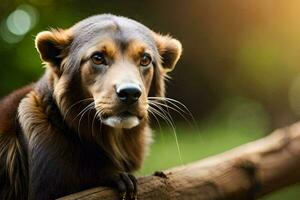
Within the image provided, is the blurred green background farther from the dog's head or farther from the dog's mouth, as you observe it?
the dog's mouth

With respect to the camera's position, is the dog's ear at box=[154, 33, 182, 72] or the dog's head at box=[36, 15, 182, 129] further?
the dog's ear at box=[154, 33, 182, 72]

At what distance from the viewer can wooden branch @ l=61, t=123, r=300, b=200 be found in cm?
449

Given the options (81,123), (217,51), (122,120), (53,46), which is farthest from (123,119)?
(217,51)

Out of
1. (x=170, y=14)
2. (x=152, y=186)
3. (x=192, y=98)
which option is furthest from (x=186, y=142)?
(x=152, y=186)

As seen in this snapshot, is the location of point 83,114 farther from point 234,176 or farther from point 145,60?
point 234,176

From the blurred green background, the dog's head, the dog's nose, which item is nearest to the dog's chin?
the dog's head

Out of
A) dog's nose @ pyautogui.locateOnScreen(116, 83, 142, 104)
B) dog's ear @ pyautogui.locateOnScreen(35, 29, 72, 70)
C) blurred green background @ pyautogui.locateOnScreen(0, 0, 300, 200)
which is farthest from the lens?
blurred green background @ pyautogui.locateOnScreen(0, 0, 300, 200)

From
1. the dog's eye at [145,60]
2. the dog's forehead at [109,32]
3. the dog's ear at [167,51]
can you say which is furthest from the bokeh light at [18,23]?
the dog's eye at [145,60]

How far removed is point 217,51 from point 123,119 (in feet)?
13.6

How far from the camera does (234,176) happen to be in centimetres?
475

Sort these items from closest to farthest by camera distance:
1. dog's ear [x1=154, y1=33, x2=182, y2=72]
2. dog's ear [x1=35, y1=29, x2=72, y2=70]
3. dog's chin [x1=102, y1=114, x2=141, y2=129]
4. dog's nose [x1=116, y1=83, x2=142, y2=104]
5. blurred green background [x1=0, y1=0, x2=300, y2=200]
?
dog's nose [x1=116, y1=83, x2=142, y2=104] < dog's chin [x1=102, y1=114, x2=141, y2=129] < dog's ear [x1=35, y1=29, x2=72, y2=70] < dog's ear [x1=154, y1=33, x2=182, y2=72] < blurred green background [x1=0, y1=0, x2=300, y2=200]

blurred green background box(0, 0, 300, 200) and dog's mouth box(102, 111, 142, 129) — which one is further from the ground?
dog's mouth box(102, 111, 142, 129)

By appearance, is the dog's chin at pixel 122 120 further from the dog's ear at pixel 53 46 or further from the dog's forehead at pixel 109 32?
the dog's ear at pixel 53 46

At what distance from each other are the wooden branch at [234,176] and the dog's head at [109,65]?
378 millimetres
